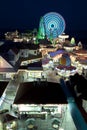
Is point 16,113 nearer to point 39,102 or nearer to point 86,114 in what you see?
point 39,102

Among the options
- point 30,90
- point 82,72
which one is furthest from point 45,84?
point 82,72

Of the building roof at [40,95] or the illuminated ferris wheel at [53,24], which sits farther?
the illuminated ferris wheel at [53,24]

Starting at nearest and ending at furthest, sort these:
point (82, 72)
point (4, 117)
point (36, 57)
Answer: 1. point (4, 117)
2. point (82, 72)
3. point (36, 57)

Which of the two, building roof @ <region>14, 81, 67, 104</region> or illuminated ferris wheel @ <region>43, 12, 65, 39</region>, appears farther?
illuminated ferris wheel @ <region>43, 12, 65, 39</region>

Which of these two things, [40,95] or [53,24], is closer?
[40,95]

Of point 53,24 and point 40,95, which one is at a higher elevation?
point 53,24

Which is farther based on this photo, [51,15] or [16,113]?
[51,15]

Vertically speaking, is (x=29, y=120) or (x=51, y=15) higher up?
(x=51, y=15)

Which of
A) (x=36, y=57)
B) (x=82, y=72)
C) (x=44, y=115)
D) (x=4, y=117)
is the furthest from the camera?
(x=36, y=57)
